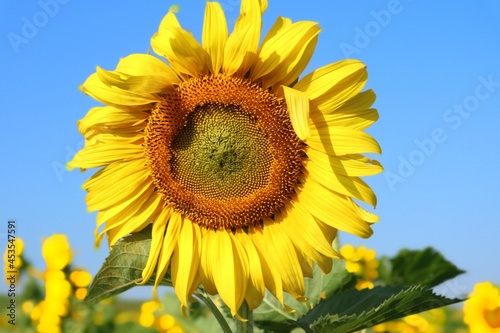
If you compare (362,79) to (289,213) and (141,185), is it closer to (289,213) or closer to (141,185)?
(289,213)

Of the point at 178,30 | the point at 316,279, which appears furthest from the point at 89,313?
the point at 178,30

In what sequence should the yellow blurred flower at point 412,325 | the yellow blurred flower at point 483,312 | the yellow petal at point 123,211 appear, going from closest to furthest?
the yellow petal at point 123,211 → the yellow blurred flower at point 483,312 → the yellow blurred flower at point 412,325

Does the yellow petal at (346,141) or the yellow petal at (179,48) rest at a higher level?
the yellow petal at (179,48)

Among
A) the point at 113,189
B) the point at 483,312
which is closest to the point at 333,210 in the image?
the point at 113,189

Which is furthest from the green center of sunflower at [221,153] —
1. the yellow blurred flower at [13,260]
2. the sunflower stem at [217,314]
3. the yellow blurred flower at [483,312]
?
the yellow blurred flower at [13,260]

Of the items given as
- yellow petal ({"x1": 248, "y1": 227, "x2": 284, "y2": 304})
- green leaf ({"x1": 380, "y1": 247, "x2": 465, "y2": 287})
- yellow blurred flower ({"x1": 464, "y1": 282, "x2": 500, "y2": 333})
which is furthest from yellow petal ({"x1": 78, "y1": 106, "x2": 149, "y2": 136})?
yellow blurred flower ({"x1": 464, "y1": 282, "x2": 500, "y2": 333})

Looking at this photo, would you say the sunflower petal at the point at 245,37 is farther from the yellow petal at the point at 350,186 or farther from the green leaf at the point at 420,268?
the green leaf at the point at 420,268

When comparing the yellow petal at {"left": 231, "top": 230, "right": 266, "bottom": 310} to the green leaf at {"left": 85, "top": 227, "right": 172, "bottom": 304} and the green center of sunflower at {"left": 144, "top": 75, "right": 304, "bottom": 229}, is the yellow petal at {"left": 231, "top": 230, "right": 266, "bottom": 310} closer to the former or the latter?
the green center of sunflower at {"left": 144, "top": 75, "right": 304, "bottom": 229}
